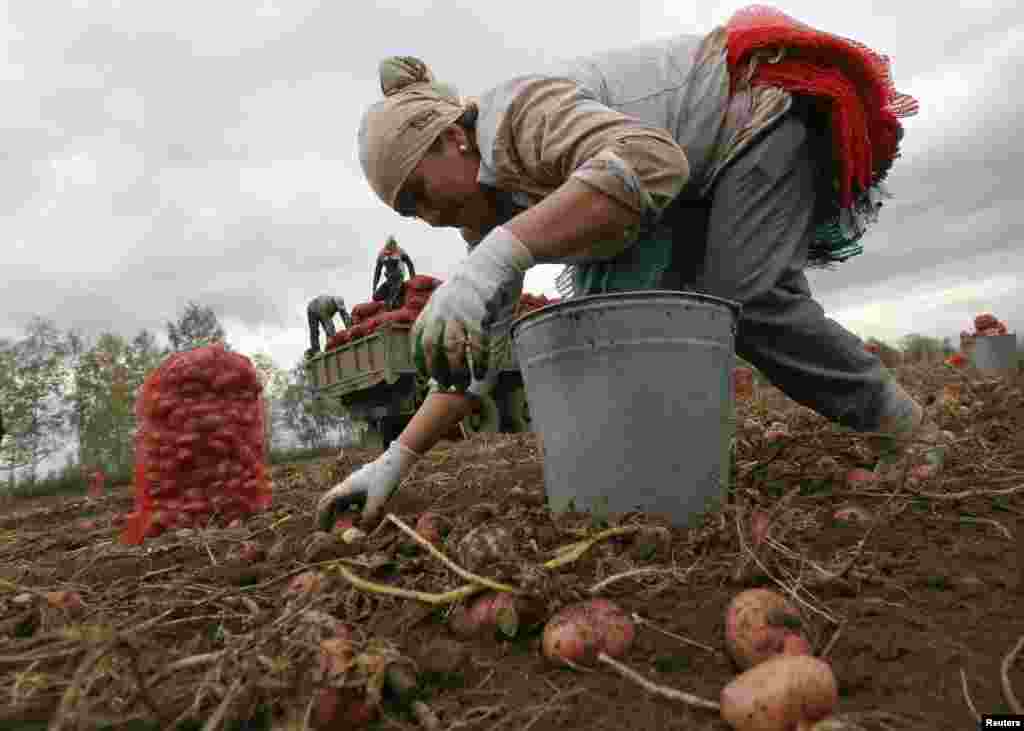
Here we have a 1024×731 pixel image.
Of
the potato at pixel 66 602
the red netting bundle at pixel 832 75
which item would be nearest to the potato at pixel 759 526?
the red netting bundle at pixel 832 75

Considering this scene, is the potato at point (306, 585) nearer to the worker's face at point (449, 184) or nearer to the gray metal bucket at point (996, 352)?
the worker's face at point (449, 184)

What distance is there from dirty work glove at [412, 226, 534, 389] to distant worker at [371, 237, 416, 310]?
574cm

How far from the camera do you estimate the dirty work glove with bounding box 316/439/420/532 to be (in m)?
1.96

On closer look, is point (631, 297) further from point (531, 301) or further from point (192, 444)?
point (531, 301)

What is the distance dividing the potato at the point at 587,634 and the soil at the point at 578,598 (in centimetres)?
2

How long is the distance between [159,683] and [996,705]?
43.6 inches

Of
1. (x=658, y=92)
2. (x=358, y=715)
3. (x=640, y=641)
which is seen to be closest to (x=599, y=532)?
(x=640, y=641)

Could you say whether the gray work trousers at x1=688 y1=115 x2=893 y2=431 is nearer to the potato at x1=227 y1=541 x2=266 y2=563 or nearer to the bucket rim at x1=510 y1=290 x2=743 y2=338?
the bucket rim at x1=510 y1=290 x2=743 y2=338

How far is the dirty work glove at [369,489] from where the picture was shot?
1955mm

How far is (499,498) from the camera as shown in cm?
203

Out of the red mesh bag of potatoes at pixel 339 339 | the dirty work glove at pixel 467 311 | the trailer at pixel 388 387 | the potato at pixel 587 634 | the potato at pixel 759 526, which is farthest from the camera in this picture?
the red mesh bag of potatoes at pixel 339 339

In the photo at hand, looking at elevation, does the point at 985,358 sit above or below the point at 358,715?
above

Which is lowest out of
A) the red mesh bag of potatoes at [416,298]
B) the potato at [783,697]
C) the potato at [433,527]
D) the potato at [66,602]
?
the potato at [783,697]

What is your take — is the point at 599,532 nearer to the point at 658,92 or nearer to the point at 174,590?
the point at 174,590
